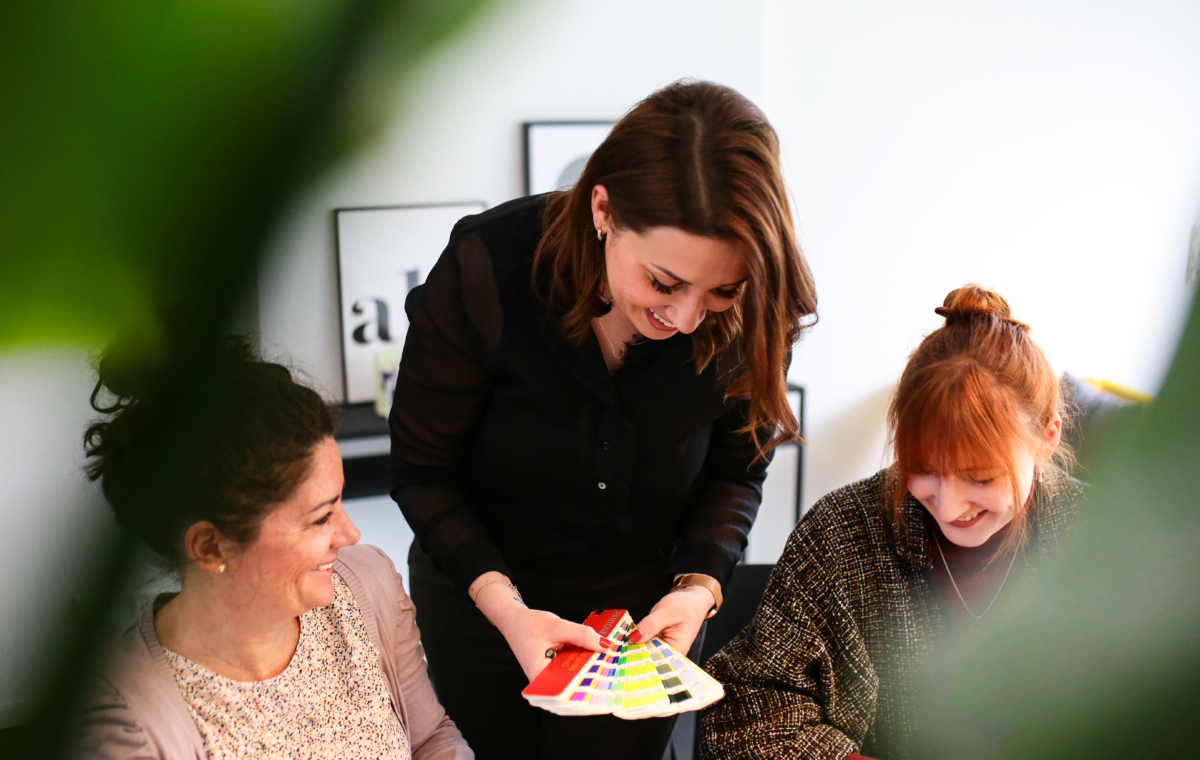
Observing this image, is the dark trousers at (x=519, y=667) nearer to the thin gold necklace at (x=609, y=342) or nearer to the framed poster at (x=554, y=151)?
the thin gold necklace at (x=609, y=342)

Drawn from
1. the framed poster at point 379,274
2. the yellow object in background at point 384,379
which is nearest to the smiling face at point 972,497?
the framed poster at point 379,274

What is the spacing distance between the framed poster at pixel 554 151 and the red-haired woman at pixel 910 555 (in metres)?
1.80

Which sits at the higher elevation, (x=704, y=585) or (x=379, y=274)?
(x=379, y=274)

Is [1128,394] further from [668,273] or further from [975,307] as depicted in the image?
[975,307]

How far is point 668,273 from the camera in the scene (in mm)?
1055

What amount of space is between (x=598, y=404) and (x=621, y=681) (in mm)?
390

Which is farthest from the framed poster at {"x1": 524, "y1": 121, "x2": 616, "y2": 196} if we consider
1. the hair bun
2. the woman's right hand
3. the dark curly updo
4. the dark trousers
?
the dark curly updo

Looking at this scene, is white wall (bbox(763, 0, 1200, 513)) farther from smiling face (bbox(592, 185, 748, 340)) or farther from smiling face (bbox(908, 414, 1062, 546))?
smiling face (bbox(592, 185, 748, 340))

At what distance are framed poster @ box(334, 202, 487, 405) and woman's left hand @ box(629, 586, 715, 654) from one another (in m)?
0.50

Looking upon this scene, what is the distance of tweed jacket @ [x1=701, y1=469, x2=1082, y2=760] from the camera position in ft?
4.96

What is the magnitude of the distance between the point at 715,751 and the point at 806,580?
310 millimetres

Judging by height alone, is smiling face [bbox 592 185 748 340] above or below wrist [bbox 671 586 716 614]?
above

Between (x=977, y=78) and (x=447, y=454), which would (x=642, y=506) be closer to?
(x=447, y=454)

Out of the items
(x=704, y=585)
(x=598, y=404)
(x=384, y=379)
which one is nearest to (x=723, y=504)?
A: (x=704, y=585)
